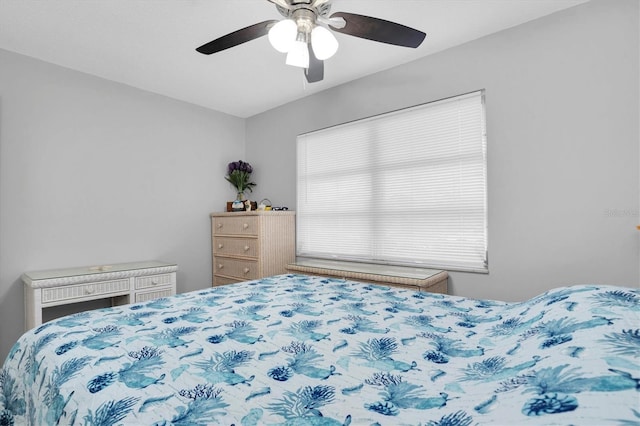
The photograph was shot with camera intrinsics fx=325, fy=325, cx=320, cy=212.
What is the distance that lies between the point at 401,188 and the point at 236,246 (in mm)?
1872

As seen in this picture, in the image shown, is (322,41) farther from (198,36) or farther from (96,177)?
(96,177)

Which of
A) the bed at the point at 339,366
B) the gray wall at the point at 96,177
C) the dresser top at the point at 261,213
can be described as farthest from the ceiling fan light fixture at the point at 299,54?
the gray wall at the point at 96,177

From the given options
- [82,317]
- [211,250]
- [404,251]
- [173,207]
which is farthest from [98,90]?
[404,251]

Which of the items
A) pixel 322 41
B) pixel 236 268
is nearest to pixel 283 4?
pixel 322 41

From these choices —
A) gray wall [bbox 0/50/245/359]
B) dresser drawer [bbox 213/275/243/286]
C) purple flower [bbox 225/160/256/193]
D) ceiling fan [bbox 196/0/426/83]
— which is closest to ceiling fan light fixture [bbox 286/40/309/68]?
ceiling fan [bbox 196/0/426/83]

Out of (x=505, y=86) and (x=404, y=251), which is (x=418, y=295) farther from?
(x=505, y=86)

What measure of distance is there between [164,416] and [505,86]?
8.72 ft

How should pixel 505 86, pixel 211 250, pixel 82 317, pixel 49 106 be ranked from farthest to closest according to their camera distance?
1. pixel 211 250
2. pixel 49 106
3. pixel 505 86
4. pixel 82 317

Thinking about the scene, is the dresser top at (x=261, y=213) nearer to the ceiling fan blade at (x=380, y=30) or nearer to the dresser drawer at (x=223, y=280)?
the dresser drawer at (x=223, y=280)

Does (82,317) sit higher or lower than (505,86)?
lower

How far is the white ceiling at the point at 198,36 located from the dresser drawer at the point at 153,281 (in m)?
1.84

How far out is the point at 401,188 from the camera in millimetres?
2852

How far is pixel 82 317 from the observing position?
5.02 feet

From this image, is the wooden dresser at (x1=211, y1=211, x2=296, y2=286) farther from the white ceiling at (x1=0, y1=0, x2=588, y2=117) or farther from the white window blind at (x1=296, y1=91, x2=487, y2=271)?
the white ceiling at (x1=0, y1=0, x2=588, y2=117)
